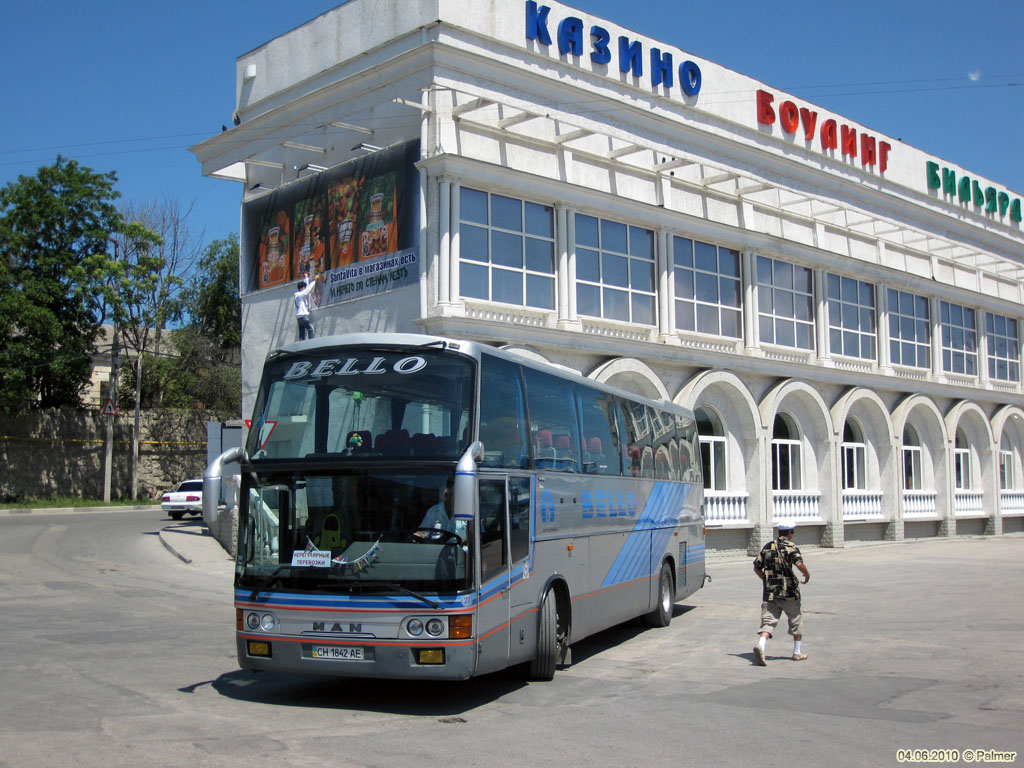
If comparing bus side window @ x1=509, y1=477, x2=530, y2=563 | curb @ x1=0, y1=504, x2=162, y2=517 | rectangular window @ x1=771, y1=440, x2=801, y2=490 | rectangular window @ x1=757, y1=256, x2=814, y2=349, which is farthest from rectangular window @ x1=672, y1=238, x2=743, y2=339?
curb @ x1=0, y1=504, x2=162, y2=517

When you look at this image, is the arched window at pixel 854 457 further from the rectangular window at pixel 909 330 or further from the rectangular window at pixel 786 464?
the rectangular window at pixel 909 330

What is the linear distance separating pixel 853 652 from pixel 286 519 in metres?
7.22

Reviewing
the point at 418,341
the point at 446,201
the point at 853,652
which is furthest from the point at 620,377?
the point at 418,341

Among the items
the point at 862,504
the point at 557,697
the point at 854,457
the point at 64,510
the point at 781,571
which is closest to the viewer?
the point at 557,697

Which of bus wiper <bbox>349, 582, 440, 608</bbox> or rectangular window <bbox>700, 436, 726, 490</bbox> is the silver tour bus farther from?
rectangular window <bbox>700, 436, 726, 490</bbox>

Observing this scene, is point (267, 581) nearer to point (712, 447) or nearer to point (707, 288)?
point (712, 447)

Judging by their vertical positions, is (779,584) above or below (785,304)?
below

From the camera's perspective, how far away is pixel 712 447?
2648 centimetres

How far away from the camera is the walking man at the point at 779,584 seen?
439 inches

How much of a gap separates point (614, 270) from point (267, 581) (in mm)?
16404

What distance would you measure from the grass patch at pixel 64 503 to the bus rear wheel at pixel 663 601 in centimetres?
2981
